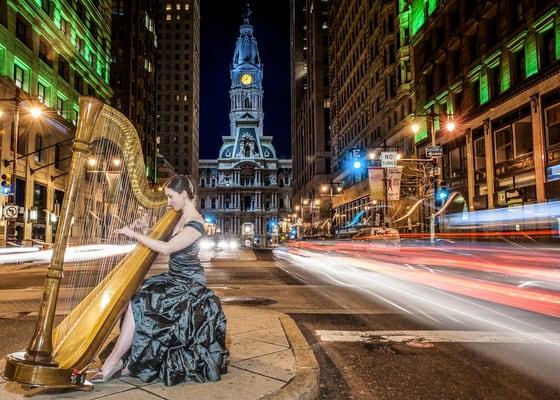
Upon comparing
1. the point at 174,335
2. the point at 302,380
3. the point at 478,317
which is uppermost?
the point at 174,335

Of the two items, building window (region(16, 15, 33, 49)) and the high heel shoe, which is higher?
building window (region(16, 15, 33, 49))

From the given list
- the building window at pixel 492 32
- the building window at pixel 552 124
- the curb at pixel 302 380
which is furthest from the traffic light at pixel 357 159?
the curb at pixel 302 380

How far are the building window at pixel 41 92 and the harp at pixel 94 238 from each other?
36.7 m

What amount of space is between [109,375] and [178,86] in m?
141

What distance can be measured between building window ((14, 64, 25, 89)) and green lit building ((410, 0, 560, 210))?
92.2 ft

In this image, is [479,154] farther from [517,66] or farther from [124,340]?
[124,340]

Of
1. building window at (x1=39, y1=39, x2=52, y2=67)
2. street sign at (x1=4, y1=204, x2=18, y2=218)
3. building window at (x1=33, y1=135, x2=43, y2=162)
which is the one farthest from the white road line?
building window at (x1=39, y1=39, x2=52, y2=67)

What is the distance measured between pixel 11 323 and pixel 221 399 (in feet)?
17.9

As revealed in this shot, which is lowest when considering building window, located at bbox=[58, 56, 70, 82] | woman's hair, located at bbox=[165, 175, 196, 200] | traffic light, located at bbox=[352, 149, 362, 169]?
woman's hair, located at bbox=[165, 175, 196, 200]

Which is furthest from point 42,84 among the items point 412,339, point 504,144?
point 412,339

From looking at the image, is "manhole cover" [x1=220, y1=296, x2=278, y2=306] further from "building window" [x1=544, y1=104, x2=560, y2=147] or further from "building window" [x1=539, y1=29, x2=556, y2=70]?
"building window" [x1=539, y1=29, x2=556, y2=70]

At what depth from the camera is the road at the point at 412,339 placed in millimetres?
5043

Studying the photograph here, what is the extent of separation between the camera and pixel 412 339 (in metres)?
7.13

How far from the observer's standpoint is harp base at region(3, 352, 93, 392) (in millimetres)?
3678
